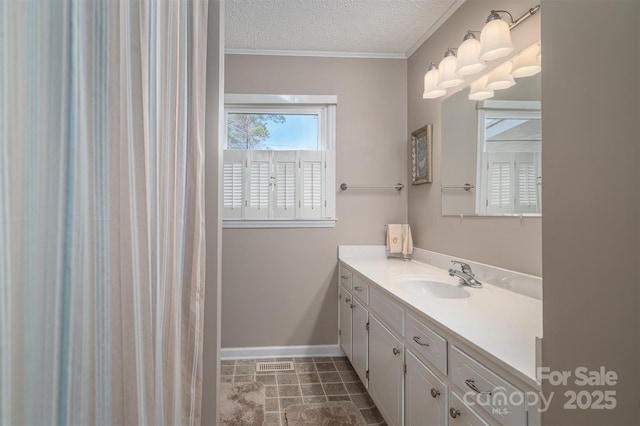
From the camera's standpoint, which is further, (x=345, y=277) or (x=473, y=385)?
(x=345, y=277)

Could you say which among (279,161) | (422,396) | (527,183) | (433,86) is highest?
(433,86)

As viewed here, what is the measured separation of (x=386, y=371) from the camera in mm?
1655

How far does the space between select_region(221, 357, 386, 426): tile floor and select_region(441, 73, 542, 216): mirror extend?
1403 mm

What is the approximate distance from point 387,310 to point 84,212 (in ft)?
4.84

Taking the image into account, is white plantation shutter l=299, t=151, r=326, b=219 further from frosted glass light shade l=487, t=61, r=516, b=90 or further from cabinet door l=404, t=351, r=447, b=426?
cabinet door l=404, t=351, r=447, b=426

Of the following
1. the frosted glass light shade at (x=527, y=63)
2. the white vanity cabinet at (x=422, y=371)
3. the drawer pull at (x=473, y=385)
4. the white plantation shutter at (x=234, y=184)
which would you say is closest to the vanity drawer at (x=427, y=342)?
the white vanity cabinet at (x=422, y=371)

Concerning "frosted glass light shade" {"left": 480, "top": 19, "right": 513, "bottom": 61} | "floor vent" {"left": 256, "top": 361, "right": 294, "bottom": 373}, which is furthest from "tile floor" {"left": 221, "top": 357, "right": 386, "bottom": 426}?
"frosted glass light shade" {"left": 480, "top": 19, "right": 513, "bottom": 61}

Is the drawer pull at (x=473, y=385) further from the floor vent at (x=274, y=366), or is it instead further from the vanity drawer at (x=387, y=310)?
the floor vent at (x=274, y=366)

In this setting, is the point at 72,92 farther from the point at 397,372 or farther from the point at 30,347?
the point at 397,372

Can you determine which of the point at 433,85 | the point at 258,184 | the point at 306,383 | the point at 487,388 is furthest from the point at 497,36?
the point at 306,383

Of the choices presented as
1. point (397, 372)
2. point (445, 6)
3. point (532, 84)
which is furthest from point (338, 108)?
point (397, 372)

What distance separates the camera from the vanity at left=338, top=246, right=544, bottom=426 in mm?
856

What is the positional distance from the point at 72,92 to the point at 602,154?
853 millimetres

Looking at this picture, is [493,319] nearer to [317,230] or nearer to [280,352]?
[317,230]
